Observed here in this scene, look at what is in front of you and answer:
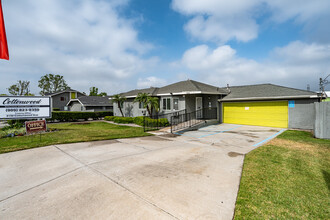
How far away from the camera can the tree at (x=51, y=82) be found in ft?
196

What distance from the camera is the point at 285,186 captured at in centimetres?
398

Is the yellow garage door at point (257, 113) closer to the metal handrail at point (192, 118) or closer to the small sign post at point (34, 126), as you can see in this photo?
the metal handrail at point (192, 118)

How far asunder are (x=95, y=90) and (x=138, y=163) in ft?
223

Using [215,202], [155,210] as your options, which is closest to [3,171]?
[155,210]

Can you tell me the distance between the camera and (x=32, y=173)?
4941 mm

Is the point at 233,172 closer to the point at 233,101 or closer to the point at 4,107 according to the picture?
the point at 233,101

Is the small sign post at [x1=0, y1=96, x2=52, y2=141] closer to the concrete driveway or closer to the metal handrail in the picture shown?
the concrete driveway

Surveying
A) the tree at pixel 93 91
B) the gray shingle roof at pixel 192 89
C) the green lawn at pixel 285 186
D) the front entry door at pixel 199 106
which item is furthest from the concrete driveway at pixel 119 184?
the tree at pixel 93 91

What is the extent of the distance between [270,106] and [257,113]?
1.22 meters

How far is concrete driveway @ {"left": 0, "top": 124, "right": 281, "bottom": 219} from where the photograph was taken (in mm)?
3107

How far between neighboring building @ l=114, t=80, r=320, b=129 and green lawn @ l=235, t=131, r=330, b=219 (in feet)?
23.4

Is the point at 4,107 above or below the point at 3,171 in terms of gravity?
above

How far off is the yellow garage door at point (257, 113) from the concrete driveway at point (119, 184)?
9.19 metres

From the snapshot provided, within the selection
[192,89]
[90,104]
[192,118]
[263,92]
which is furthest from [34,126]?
[90,104]
